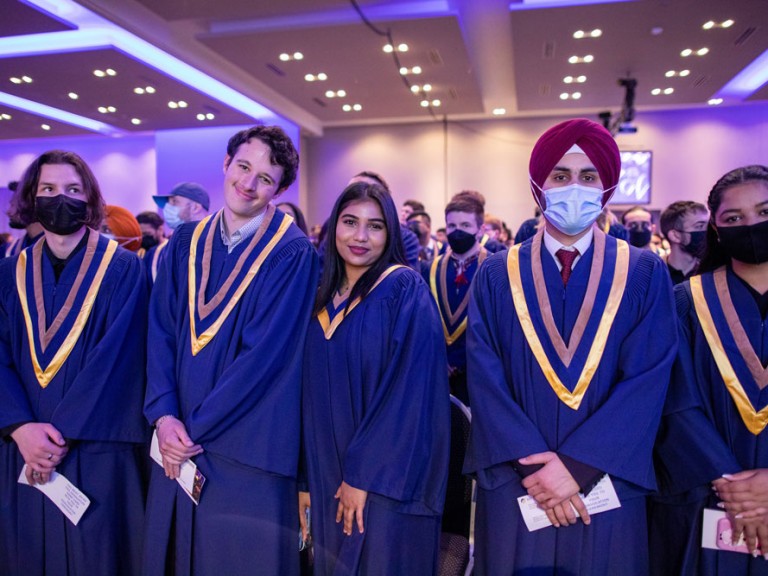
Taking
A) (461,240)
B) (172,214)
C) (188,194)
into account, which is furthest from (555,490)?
(188,194)

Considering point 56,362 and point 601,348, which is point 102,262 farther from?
point 601,348

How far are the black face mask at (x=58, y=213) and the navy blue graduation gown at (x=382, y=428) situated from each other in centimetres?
127

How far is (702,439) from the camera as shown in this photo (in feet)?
5.93

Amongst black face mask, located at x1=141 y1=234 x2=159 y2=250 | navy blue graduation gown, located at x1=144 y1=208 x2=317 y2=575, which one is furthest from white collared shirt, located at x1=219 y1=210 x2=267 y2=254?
black face mask, located at x1=141 y1=234 x2=159 y2=250

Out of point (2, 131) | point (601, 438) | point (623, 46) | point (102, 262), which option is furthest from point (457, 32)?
point (2, 131)

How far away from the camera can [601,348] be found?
181cm

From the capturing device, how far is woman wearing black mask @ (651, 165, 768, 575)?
1.75 metres

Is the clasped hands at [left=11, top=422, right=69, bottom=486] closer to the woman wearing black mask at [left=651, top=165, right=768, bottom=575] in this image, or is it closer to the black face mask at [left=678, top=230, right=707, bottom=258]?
the woman wearing black mask at [left=651, top=165, right=768, bottom=575]

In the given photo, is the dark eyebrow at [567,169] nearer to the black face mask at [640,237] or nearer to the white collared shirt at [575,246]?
the white collared shirt at [575,246]

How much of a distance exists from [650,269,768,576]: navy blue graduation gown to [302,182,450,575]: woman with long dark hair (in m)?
0.81

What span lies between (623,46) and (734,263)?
26.5 feet

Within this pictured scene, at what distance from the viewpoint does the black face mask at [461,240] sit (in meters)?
4.26

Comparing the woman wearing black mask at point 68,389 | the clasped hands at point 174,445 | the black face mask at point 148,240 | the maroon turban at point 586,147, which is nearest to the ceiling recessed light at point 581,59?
the black face mask at point 148,240

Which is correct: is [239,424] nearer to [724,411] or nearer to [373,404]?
[373,404]
